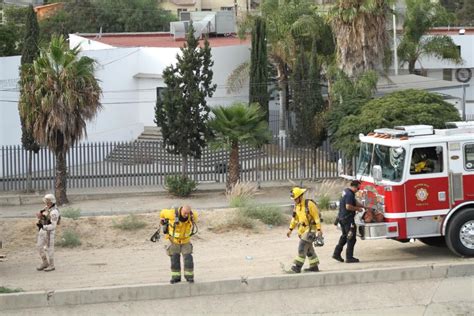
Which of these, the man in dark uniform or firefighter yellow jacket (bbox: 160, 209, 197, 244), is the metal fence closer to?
the man in dark uniform

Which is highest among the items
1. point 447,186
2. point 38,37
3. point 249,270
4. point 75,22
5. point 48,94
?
point 75,22

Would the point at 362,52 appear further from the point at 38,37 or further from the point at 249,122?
the point at 38,37

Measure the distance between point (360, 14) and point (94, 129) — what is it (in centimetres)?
1211

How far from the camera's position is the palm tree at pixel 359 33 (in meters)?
30.8

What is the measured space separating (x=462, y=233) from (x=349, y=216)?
6.32 ft

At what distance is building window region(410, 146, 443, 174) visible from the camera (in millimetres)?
15523

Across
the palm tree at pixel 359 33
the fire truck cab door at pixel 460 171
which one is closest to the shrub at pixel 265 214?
the fire truck cab door at pixel 460 171

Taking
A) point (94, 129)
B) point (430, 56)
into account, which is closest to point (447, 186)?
point (94, 129)

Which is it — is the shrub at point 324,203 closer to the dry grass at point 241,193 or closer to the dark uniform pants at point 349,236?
the dry grass at point 241,193

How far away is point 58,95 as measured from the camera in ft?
86.1

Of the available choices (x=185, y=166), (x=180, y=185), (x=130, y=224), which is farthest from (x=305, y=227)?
(x=185, y=166)

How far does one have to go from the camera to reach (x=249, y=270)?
15.6 meters

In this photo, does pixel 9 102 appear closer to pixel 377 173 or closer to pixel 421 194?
pixel 377 173

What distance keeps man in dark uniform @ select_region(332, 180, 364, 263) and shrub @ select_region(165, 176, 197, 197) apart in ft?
46.4
